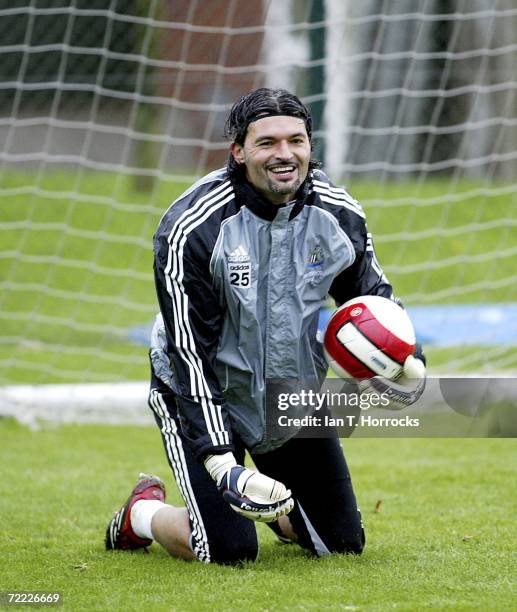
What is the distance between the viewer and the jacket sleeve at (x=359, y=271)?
13.7 ft

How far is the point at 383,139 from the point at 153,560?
8111 mm

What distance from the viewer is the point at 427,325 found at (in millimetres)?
9062

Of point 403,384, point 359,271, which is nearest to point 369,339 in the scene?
point 403,384

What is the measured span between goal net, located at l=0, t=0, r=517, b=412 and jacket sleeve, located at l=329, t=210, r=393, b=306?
88.7 inches

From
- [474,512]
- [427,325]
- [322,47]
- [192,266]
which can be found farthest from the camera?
[427,325]

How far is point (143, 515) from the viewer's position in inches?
175

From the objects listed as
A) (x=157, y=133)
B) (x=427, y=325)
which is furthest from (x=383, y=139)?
(x=427, y=325)

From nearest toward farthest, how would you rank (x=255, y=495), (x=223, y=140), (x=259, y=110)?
(x=255, y=495) < (x=259, y=110) < (x=223, y=140)

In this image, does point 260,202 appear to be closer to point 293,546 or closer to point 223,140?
point 293,546

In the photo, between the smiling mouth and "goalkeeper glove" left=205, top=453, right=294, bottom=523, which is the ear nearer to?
the smiling mouth

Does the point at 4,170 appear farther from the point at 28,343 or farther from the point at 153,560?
the point at 153,560

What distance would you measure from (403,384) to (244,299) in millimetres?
641

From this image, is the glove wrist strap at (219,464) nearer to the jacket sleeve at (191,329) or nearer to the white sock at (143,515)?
the jacket sleeve at (191,329)


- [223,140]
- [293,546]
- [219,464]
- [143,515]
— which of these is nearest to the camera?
[219,464]
